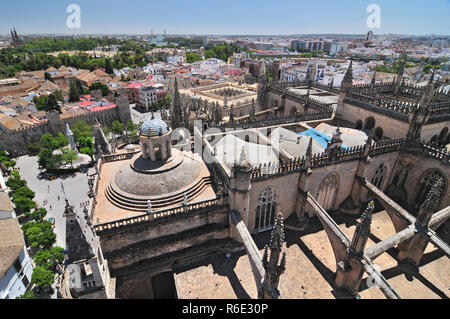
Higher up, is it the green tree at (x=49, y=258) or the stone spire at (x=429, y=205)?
the stone spire at (x=429, y=205)

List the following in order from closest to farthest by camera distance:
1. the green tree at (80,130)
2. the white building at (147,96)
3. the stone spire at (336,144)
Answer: the stone spire at (336,144) < the green tree at (80,130) < the white building at (147,96)

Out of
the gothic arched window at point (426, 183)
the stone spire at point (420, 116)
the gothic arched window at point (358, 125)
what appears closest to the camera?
the stone spire at point (420, 116)

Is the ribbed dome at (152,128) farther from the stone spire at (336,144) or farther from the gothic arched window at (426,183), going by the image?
the gothic arched window at (426,183)

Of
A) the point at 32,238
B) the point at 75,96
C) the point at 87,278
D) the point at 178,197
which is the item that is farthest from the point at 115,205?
the point at 75,96

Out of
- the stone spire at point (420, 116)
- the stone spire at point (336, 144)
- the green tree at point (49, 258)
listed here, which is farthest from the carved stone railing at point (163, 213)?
the stone spire at point (420, 116)

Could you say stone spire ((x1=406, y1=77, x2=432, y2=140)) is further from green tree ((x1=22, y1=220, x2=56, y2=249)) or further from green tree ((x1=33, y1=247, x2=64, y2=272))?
green tree ((x1=22, y1=220, x2=56, y2=249))

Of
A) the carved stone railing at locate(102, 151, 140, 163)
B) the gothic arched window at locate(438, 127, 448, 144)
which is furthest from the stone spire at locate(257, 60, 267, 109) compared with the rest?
the carved stone railing at locate(102, 151, 140, 163)
